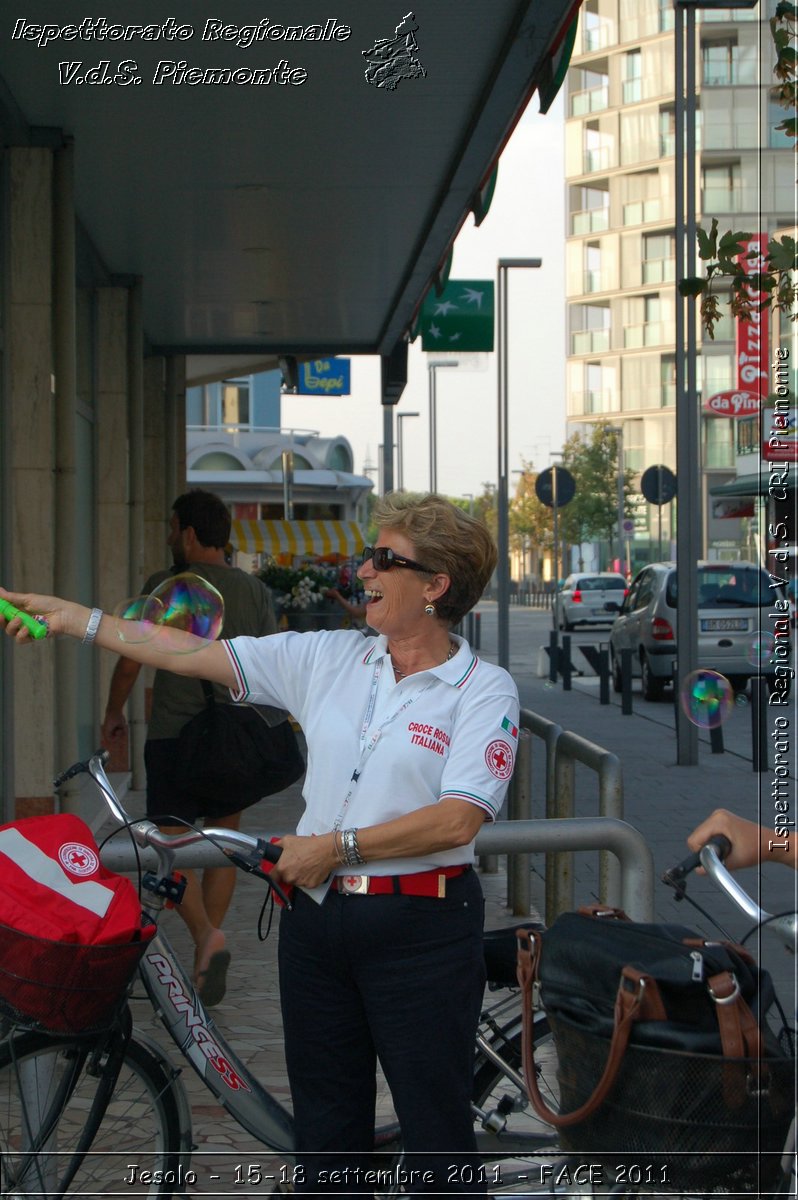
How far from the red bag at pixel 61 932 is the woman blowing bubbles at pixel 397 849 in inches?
12.9

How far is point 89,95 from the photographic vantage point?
703 cm

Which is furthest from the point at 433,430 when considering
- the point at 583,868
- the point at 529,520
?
the point at 529,520

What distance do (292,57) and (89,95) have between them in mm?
1116

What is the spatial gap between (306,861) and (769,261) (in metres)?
2.04

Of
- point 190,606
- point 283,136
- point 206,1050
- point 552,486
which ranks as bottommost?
point 206,1050

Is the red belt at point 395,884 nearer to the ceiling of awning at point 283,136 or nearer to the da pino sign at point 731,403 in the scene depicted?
the ceiling of awning at point 283,136

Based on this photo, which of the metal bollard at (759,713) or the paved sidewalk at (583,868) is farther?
the metal bollard at (759,713)

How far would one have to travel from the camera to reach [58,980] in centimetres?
266

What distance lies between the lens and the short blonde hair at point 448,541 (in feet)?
9.59

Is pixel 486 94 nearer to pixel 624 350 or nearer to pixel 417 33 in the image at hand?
pixel 417 33

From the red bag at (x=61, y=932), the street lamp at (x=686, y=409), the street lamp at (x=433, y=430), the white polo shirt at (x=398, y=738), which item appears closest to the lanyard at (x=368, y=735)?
the white polo shirt at (x=398, y=738)

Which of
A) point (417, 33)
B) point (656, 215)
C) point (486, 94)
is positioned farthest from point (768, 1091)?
point (656, 215)

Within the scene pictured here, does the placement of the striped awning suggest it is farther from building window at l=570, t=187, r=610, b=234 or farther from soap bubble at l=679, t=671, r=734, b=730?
building window at l=570, t=187, r=610, b=234

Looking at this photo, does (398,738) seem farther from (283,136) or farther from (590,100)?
(590,100)
